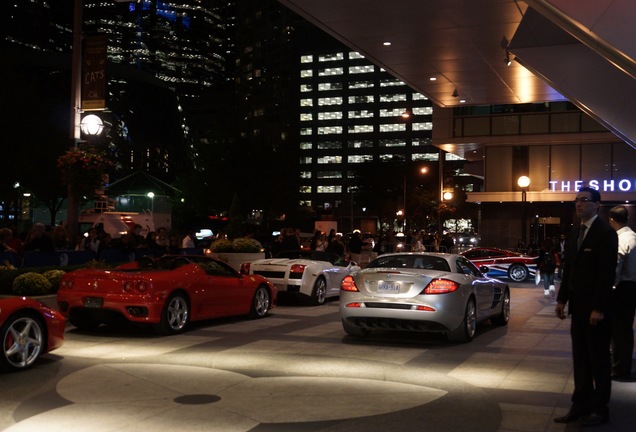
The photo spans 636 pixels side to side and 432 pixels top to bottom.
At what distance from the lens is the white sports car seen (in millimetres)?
16375

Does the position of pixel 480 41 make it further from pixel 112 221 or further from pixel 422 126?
pixel 422 126

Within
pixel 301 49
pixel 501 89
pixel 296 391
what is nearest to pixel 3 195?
pixel 501 89

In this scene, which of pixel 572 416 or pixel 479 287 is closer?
pixel 572 416

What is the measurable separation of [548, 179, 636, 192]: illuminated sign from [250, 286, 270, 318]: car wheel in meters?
26.5

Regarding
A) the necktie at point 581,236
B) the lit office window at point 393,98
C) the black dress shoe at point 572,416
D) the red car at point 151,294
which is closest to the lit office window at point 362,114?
the lit office window at point 393,98

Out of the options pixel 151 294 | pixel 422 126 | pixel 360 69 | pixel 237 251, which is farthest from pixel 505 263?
pixel 360 69

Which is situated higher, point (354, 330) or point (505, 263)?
point (505, 263)

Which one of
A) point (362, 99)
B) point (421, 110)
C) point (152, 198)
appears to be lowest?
point (152, 198)

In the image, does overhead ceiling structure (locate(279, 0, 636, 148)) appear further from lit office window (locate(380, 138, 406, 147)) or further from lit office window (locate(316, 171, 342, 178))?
lit office window (locate(316, 171, 342, 178))

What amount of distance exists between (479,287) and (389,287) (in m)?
1.95

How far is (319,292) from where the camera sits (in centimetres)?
1691

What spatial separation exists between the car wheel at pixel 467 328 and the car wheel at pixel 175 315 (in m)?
4.39

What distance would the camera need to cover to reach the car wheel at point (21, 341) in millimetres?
8023

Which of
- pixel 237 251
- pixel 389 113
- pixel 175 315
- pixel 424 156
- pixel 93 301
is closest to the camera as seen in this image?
pixel 93 301
